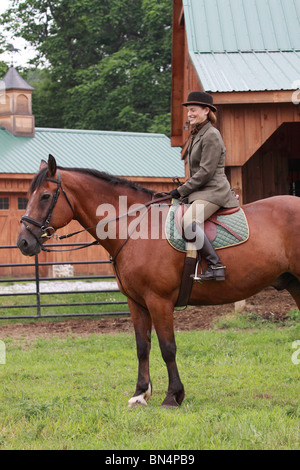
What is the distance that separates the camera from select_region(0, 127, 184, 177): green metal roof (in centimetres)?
2209

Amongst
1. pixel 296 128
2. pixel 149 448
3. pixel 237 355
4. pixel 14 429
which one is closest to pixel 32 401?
pixel 14 429

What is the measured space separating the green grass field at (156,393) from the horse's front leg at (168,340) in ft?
0.59

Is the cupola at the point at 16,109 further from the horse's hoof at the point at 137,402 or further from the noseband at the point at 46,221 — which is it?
the horse's hoof at the point at 137,402

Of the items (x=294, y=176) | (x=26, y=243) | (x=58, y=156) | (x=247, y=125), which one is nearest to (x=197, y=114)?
(x=26, y=243)

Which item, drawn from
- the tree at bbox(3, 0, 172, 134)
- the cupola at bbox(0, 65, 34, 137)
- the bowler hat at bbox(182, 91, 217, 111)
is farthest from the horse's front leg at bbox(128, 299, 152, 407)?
the tree at bbox(3, 0, 172, 134)

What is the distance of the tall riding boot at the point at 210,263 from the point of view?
5465 millimetres

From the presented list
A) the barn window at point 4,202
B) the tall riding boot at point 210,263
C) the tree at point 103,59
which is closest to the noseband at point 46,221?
the tall riding boot at point 210,263

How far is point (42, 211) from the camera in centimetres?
550

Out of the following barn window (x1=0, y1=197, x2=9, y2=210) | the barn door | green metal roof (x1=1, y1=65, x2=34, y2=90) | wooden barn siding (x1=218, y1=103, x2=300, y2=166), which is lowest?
barn window (x1=0, y1=197, x2=9, y2=210)

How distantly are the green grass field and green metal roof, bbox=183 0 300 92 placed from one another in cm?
429

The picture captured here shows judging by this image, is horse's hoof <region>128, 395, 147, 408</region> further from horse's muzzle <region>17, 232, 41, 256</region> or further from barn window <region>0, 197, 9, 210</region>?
barn window <region>0, 197, 9, 210</region>

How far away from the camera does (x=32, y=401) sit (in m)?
5.86
